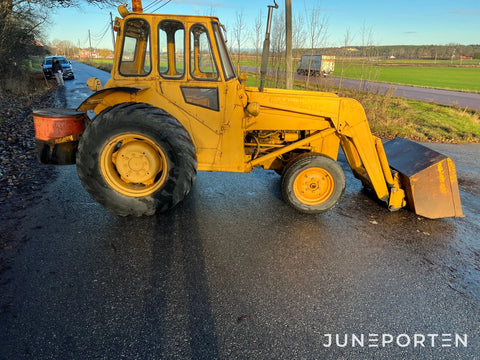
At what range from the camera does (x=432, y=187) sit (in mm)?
4383

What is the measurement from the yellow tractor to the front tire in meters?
0.01

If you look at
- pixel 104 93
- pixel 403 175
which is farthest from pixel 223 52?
pixel 403 175

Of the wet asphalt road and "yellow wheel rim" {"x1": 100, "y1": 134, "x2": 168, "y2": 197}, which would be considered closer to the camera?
the wet asphalt road

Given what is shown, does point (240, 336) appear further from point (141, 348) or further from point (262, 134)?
point (262, 134)

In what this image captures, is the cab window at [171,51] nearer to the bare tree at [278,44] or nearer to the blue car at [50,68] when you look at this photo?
the bare tree at [278,44]

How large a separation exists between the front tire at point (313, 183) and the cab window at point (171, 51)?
2.04 meters

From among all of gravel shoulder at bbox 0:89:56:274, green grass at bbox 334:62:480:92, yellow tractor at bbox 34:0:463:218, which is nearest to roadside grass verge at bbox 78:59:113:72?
green grass at bbox 334:62:480:92

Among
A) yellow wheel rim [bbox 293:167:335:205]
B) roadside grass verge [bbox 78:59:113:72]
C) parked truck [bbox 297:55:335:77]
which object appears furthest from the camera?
roadside grass verge [bbox 78:59:113:72]

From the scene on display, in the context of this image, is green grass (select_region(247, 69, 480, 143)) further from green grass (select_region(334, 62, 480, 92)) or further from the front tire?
the front tire

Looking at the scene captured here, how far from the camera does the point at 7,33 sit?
16.1m

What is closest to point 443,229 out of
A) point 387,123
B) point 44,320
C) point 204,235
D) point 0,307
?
point 204,235

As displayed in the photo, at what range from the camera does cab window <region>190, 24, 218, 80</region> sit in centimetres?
397

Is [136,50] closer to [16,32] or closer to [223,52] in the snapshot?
[223,52]

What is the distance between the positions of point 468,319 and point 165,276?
280 cm
